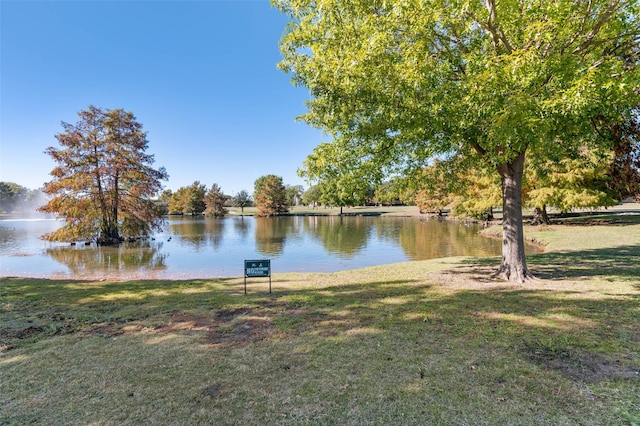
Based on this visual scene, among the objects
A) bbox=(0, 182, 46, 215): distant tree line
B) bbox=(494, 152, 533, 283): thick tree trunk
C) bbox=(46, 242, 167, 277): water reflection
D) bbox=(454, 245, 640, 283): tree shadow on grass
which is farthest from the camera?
bbox=(0, 182, 46, 215): distant tree line

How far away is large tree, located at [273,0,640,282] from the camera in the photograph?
543 centimetres

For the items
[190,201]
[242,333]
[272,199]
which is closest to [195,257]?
[242,333]

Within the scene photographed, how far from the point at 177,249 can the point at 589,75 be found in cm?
2249

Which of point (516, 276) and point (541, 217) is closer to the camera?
point (516, 276)

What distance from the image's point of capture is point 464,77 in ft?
21.4

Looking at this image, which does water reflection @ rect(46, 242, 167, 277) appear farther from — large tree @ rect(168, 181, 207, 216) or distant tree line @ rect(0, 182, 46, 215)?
distant tree line @ rect(0, 182, 46, 215)

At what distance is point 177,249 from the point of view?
869 inches

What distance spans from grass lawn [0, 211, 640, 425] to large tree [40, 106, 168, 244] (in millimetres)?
21106

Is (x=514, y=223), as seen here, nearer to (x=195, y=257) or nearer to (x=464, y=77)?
(x=464, y=77)

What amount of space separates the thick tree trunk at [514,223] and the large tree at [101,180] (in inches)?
1075

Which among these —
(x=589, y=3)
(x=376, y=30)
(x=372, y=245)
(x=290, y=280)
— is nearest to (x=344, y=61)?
(x=376, y=30)

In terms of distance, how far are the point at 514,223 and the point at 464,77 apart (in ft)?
12.4

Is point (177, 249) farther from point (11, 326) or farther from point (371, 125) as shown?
Result: point (371, 125)

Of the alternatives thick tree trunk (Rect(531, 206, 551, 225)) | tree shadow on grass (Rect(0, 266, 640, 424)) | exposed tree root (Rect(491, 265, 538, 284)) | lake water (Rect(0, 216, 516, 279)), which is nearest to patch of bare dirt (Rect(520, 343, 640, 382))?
tree shadow on grass (Rect(0, 266, 640, 424))
